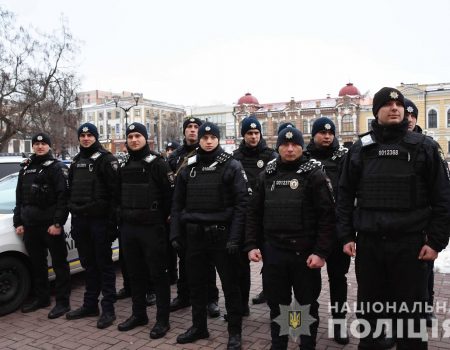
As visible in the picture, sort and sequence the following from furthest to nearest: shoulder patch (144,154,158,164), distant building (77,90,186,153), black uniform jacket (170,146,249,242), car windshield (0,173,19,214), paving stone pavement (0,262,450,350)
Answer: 1. distant building (77,90,186,153)
2. car windshield (0,173,19,214)
3. shoulder patch (144,154,158,164)
4. paving stone pavement (0,262,450,350)
5. black uniform jacket (170,146,249,242)

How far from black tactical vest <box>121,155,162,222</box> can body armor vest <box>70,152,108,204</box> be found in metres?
0.39

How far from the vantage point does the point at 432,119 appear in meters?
54.6

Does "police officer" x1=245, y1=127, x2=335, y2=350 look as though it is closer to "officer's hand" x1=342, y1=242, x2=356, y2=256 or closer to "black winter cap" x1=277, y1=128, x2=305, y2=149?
"black winter cap" x1=277, y1=128, x2=305, y2=149

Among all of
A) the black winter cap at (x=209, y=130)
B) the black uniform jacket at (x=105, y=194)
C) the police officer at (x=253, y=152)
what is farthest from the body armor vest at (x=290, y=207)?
the black uniform jacket at (x=105, y=194)

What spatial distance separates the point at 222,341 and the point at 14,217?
9.90 feet

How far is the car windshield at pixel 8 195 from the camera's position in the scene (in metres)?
5.71

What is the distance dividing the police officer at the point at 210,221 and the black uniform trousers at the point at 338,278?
98cm

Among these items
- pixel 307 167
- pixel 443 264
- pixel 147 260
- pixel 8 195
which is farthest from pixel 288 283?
pixel 8 195

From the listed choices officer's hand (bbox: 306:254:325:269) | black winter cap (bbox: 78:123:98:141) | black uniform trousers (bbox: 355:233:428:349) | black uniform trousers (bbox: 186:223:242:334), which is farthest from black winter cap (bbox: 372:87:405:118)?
black winter cap (bbox: 78:123:98:141)

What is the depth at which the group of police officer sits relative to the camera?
10.3ft

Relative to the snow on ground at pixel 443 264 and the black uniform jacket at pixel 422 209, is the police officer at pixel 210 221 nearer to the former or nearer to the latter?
the black uniform jacket at pixel 422 209

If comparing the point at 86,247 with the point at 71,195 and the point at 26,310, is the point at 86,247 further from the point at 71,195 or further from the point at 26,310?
the point at 26,310

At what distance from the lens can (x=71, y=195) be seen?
16.5 ft

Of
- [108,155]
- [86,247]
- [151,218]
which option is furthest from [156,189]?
[86,247]
